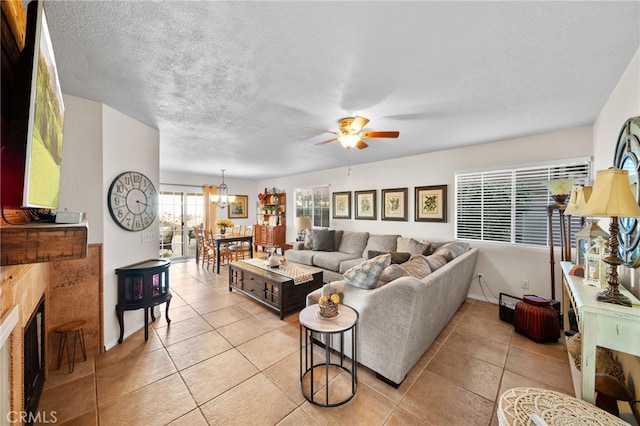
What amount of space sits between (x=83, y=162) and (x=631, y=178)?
4485mm

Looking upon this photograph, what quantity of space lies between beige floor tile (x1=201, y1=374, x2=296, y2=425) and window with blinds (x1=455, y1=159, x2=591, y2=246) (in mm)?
3676

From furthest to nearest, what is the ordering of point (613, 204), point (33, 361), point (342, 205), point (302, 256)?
point (342, 205) → point (302, 256) → point (33, 361) → point (613, 204)

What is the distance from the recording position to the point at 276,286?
3223 millimetres

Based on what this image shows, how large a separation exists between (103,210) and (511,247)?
207 inches

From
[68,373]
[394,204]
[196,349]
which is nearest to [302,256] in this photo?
[394,204]

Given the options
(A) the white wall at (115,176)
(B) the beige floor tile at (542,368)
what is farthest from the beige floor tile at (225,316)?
(B) the beige floor tile at (542,368)

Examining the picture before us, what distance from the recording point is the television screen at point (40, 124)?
76 centimetres

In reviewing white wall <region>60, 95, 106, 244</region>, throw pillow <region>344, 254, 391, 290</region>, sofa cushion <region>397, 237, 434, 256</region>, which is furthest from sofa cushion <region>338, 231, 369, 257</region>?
white wall <region>60, 95, 106, 244</region>

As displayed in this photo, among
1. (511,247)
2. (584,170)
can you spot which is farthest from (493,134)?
(511,247)

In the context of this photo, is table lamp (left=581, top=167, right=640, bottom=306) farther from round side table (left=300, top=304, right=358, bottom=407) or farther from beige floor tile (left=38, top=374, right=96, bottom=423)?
beige floor tile (left=38, top=374, right=96, bottom=423)

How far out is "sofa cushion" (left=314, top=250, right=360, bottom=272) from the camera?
4332 millimetres

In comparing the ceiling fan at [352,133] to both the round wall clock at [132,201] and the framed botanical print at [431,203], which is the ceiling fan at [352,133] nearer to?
the framed botanical print at [431,203]

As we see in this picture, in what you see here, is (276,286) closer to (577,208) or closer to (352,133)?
(352,133)

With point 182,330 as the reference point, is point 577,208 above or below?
above
